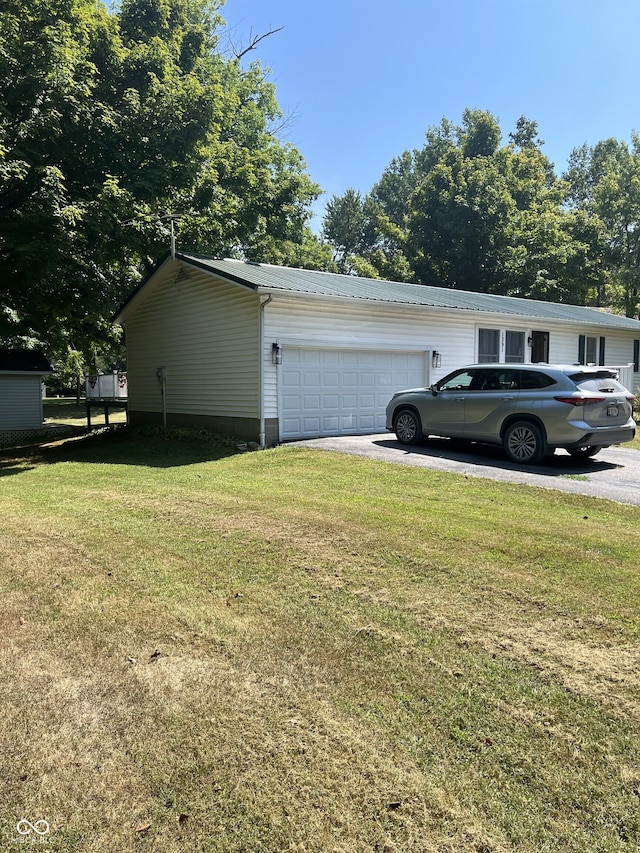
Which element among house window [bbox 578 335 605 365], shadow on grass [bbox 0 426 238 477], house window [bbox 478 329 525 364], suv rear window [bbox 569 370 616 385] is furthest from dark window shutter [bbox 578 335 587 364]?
shadow on grass [bbox 0 426 238 477]

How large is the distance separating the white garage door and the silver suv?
9.39 feet

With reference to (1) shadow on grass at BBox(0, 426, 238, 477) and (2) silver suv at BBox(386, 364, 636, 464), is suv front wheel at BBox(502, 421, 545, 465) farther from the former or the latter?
(1) shadow on grass at BBox(0, 426, 238, 477)

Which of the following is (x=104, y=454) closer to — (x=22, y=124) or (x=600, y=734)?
(x=22, y=124)

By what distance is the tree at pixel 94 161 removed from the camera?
1179 centimetres

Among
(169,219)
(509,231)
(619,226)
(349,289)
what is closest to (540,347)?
(349,289)

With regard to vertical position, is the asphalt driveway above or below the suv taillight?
below

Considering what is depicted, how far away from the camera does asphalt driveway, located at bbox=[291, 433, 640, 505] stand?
7570 mm

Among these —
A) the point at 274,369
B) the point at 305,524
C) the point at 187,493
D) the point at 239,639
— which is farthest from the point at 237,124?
the point at 239,639

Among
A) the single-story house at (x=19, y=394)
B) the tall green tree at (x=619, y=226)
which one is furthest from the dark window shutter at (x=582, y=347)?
the single-story house at (x=19, y=394)

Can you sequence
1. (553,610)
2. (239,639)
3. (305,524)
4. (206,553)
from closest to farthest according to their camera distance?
(239,639)
(553,610)
(206,553)
(305,524)

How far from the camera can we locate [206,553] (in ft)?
16.3

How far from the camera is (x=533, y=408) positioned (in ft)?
29.2

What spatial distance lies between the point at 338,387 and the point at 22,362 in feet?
51.1

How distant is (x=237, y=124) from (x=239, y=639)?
2777 centimetres
